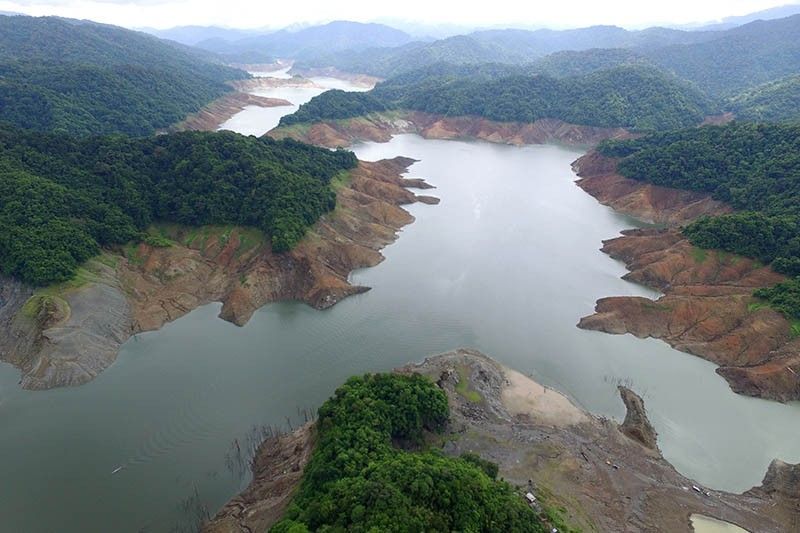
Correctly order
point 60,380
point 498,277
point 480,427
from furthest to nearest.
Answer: point 498,277 → point 60,380 → point 480,427

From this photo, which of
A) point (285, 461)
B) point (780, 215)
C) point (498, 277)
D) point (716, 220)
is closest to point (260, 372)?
point (285, 461)

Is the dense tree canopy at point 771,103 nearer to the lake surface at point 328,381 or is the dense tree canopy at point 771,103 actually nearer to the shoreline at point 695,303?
the shoreline at point 695,303

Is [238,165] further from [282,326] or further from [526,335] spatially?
[526,335]

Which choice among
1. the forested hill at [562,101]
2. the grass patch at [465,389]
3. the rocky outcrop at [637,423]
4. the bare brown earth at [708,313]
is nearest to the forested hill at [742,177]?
the bare brown earth at [708,313]

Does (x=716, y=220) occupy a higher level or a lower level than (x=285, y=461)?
higher

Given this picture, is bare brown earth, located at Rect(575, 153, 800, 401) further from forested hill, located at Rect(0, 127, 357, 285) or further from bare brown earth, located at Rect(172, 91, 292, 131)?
bare brown earth, located at Rect(172, 91, 292, 131)

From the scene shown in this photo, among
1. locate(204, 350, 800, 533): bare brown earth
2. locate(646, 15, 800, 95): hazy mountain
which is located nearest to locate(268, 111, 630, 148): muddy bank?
locate(646, 15, 800, 95): hazy mountain

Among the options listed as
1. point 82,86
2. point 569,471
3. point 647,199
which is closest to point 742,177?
point 647,199
